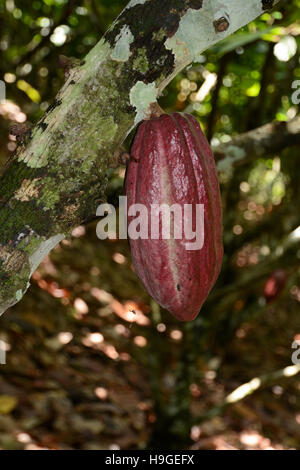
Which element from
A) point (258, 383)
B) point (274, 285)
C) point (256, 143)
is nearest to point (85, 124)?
point (256, 143)

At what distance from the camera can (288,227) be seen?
2.84 metres

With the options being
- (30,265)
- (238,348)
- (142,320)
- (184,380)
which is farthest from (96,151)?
(238,348)

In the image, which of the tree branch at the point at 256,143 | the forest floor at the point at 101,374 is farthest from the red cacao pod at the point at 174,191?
the forest floor at the point at 101,374

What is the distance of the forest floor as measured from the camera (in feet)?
6.82

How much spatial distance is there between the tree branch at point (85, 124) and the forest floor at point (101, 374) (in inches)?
37.5

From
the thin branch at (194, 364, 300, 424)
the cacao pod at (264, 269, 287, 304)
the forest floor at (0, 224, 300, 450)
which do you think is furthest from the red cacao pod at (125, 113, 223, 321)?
the cacao pod at (264, 269, 287, 304)

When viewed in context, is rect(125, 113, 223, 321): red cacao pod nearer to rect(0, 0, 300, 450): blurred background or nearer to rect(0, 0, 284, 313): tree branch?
rect(0, 0, 284, 313): tree branch

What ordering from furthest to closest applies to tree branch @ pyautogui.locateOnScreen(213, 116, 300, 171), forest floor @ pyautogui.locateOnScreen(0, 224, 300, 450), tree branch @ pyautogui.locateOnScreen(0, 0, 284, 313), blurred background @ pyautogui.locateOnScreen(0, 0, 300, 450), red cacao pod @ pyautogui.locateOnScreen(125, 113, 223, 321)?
forest floor @ pyautogui.locateOnScreen(0, 224, 300, 450) → blurred background @ pyautogui.locateOnScreen(0, 0, 300, 450) → tree branch @ pyautogui.locateOnScreen(213, 116, 300, 171) → red cacao pod @ pyautogui.locateOnScreen(125, 113, 223, 321) → tree branch @ pyautogui.locateOnScreen(0, 0, 284, 313)

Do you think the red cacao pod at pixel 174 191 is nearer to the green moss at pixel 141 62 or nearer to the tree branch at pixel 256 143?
the green moss at pixel 141 62

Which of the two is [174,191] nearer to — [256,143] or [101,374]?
[256,143]

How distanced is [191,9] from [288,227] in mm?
2362

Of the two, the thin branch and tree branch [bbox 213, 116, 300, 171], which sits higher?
tree branch [bbox 213, 116, 300, 171]

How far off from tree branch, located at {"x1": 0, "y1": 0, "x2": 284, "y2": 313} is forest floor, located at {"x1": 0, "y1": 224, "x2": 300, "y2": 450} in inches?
37.5

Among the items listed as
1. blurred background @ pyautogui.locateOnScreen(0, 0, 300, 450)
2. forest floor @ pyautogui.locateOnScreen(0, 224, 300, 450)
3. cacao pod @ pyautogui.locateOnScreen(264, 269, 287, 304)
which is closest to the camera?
blurred background @ pyautogui.locateOnScreen(0, 0, 300, 450)
